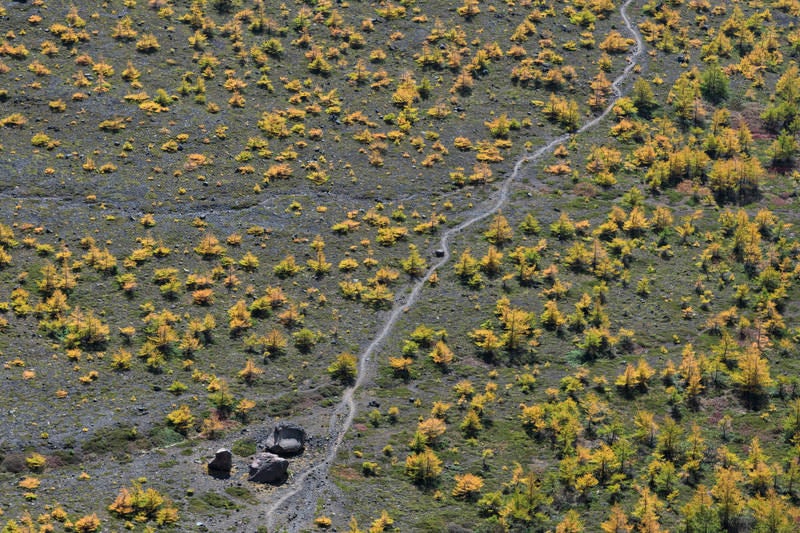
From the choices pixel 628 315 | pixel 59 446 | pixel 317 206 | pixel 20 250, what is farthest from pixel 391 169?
pixel 59 446

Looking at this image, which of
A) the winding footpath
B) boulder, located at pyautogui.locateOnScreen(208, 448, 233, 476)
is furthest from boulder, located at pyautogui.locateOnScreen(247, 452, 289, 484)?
boulder, located at pyautogui.locateOnScreen(208, 448, 233, 476)

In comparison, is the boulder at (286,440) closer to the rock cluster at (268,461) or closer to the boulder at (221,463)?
the rock cluster at (268,461)

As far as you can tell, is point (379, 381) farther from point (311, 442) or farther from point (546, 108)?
point (546, 108)

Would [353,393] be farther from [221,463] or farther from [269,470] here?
[221,463]

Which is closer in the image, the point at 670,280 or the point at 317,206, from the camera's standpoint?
the point at 670,280

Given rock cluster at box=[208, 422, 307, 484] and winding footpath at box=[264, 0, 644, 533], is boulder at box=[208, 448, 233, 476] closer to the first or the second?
rock cluster at box=[208, 422, 307, 484]

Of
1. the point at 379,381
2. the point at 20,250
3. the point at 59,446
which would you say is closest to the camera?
the point at 59,446
